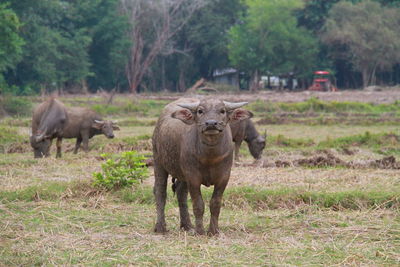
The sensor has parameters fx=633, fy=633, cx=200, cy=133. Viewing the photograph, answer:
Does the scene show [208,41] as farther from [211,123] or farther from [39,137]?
[211,123]

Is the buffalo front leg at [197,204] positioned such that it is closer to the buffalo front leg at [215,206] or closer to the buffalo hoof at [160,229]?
the buffalo front leg at [215,206]

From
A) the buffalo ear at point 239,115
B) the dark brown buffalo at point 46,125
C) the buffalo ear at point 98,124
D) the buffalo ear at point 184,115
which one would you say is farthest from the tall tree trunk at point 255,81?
the buffalo ear at point 184,115

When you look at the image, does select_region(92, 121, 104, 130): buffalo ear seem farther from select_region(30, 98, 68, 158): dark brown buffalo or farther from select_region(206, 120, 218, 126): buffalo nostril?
select_region(206, 120, 218, 126): buffalo nostril

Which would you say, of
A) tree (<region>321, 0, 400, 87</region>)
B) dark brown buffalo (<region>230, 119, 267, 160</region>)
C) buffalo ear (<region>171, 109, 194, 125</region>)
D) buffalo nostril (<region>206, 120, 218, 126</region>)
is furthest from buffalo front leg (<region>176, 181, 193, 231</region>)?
tree (<region>321, 0, 400, 87</region>)

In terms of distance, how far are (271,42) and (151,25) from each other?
8989 mm

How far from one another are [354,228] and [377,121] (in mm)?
16625

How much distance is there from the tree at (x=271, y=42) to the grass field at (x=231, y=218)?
101 ft

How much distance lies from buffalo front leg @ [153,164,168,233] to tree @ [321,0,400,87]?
1459 inches

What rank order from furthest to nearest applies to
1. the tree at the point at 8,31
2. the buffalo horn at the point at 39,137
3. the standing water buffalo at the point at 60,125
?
the tree at the point at 8,31
the standing water buffalo at the point at 60,125
the buffalo horn at the point at 39,137

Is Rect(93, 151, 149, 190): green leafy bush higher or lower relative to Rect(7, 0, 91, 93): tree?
lower

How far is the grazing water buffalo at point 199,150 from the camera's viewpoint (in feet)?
21.1

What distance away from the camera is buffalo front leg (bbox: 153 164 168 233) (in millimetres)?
7234

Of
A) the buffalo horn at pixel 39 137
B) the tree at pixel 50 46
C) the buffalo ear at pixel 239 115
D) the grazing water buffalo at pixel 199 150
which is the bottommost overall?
the buffalo horn at pixel 39 137

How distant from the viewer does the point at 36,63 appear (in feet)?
122
